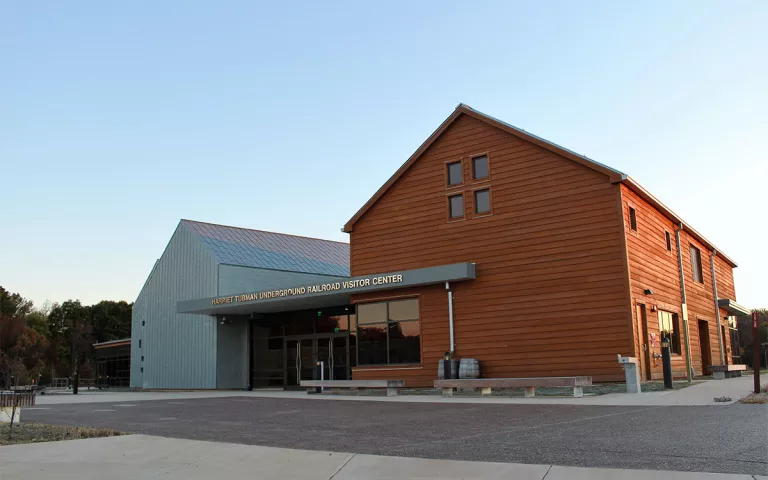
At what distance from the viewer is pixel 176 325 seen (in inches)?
1454

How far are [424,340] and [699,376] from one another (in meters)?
11.8

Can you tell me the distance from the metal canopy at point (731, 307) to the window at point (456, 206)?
52.6ft

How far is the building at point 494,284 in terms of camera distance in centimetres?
2102

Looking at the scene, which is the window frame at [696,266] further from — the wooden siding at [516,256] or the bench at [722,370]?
the wooden siding at [516,256]

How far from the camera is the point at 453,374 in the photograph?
22844 millimetres

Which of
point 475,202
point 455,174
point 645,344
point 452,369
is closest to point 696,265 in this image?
point 645,344

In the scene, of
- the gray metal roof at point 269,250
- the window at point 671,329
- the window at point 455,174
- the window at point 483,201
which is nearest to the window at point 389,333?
the window at point 483,201

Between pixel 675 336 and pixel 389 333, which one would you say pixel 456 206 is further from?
pixel 675 336

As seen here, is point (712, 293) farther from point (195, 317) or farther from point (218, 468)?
point (218, 468)

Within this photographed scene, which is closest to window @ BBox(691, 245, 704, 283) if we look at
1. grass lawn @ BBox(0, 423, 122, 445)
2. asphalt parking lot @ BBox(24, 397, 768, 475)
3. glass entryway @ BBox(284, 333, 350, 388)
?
glass entryway @ BBox(284, 333, 350, 388)

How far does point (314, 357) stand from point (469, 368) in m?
10.9

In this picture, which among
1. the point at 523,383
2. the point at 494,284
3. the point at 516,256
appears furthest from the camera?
the point at 494,284

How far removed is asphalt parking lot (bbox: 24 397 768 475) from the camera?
754 cm

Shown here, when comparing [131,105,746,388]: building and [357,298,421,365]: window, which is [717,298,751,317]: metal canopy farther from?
[357,298,421,365]: window
